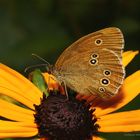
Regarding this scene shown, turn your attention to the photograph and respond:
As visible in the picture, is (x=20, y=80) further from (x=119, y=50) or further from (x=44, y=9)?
(x=44, y=9)

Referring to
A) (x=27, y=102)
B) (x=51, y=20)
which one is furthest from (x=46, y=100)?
(x=51, y=20)

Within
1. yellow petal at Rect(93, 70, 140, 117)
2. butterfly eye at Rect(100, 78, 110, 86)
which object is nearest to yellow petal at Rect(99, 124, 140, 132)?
yellow petal at Rect(93, 70, 140, 117)

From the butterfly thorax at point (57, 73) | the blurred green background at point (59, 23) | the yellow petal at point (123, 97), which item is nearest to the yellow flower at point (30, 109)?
the yellow petal at point (123, 97)

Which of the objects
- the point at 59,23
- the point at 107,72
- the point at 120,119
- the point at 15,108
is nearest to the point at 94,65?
the point at 107,72

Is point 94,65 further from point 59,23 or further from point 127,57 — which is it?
point 59,23

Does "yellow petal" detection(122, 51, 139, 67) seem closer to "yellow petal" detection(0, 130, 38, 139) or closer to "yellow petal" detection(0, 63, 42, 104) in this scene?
"yellow petal" detection(0, 63, 42, 104)

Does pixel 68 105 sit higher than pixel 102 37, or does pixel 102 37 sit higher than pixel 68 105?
pixel 102 37
